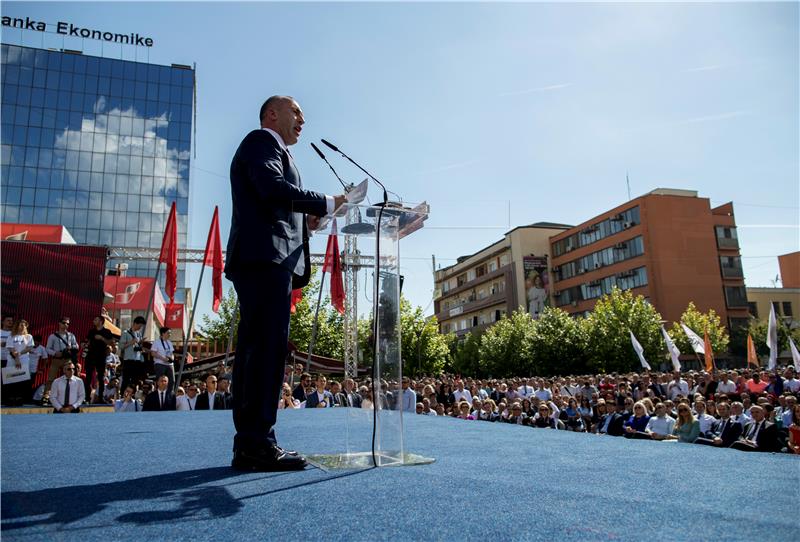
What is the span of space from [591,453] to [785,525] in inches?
67.7

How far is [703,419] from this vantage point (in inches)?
384

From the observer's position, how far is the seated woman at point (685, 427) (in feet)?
28.7

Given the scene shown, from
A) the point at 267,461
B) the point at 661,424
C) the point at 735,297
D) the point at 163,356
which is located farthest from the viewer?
the point at 735,297

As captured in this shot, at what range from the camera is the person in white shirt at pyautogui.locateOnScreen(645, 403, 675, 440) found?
360 inches

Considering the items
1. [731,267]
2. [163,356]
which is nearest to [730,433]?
[163,356]

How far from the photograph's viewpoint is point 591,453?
128 inches

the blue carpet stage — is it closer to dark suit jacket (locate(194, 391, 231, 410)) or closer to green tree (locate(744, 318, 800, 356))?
dark suit jacket (locate(194, 391, 231, 410))

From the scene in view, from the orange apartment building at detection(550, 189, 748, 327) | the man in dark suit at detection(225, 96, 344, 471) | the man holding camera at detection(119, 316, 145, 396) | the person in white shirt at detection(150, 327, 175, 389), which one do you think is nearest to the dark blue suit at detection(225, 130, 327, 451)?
the man in dark suit at detection(225, 96, 344, 471)

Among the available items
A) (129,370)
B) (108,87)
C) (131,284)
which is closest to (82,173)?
(108,87)

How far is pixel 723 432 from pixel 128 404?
10.7 meters

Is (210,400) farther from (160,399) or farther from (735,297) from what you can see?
(735,297)

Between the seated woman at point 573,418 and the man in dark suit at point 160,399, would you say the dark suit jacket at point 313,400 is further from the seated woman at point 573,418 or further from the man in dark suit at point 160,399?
the seated woman at point 573,418

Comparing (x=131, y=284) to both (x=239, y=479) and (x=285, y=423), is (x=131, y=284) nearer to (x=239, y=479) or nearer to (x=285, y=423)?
(x=285, y=423)

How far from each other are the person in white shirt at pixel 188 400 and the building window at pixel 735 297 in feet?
163
